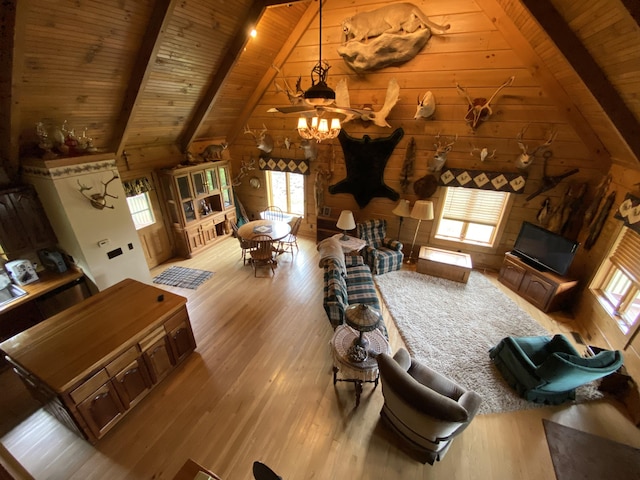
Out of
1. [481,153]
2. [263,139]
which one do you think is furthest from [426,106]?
[263,139]

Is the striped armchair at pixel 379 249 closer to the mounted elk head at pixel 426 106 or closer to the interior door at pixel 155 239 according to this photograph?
the mounted elk head at pixel 426 106

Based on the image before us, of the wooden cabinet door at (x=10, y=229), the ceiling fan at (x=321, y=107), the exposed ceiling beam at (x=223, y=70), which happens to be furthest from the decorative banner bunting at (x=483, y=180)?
the wooden cabinet door at (x=10, y=229)

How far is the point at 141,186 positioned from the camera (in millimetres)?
4770

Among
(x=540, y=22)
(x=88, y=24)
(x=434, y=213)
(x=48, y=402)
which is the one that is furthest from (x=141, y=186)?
(x=540, y=22)

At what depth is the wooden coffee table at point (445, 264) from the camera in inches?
188

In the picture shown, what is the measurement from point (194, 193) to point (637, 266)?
7069 millimetres

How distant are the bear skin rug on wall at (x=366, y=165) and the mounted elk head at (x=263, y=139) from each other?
1650mm

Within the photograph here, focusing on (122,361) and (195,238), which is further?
(195,238)

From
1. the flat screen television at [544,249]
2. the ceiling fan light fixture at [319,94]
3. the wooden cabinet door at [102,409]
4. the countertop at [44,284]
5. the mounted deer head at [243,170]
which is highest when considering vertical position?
the ceiling fan light fixture at [319,94]

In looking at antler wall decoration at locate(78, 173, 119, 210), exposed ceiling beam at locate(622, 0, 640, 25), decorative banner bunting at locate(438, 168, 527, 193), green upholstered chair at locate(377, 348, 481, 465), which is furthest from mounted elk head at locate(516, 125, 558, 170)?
antler wall decoration at locate(78, 173, 119, 210)

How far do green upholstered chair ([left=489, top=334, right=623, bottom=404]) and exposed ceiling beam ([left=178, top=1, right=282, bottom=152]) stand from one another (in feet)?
17.8

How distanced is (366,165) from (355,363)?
12.8 feet

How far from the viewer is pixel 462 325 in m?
3.85

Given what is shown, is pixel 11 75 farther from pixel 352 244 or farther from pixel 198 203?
pixel 352 244
